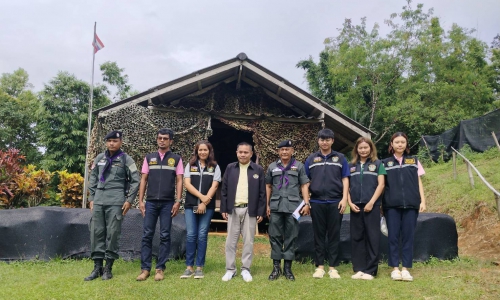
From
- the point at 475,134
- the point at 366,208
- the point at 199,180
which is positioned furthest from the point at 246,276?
the point at 475,134

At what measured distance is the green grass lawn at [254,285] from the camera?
3.75 m

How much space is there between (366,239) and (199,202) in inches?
82.6

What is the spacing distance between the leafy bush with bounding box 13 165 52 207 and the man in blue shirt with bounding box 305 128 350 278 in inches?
291

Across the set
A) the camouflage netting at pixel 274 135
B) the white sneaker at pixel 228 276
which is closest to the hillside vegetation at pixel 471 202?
the camouflage netting at pixel 274 135

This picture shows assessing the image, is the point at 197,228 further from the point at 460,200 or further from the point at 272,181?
the point at 460,200

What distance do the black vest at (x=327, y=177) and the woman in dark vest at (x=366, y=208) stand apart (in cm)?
20

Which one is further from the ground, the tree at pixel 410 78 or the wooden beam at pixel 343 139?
the tree at pixel 410 78

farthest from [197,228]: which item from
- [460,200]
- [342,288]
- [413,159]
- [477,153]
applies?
[477,153]

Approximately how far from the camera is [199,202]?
461 centimetres

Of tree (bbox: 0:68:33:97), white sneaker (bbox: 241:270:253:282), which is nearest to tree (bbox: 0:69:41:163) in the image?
tree (bbox: 0:68:33:97)

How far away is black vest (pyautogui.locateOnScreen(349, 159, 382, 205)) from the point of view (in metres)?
4.50

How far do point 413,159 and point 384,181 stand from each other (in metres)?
0.45

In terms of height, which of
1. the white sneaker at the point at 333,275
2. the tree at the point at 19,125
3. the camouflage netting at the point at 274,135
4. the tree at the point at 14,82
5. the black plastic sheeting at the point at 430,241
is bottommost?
the white sneaker at the point at 333,275

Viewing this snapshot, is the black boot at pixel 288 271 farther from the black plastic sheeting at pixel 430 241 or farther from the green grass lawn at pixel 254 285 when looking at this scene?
the black plastic sheeting at pixel 430 241
